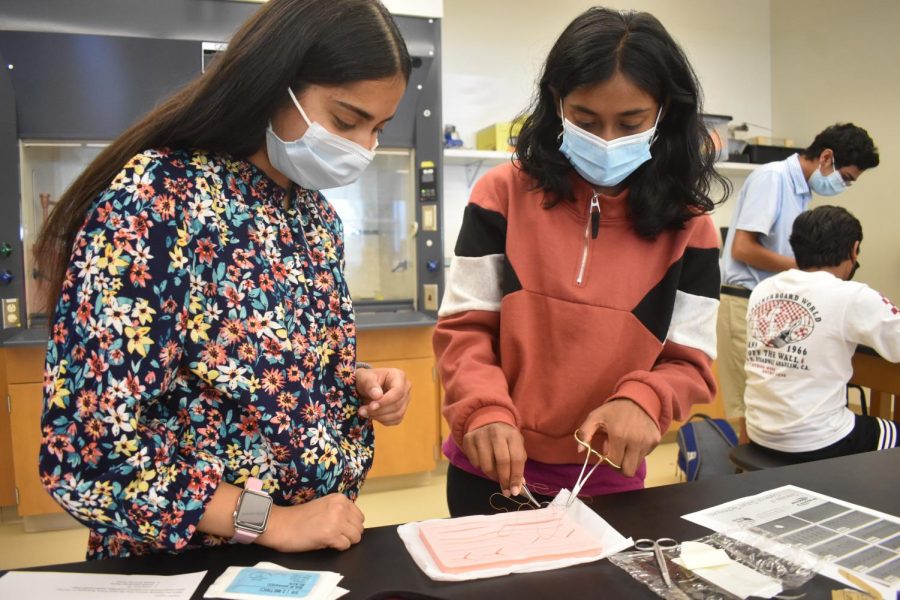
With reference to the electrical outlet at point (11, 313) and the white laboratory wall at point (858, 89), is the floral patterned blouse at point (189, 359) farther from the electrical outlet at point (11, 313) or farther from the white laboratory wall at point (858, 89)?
the white laboratory wall at point (858, 89)

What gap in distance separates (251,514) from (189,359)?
7.8 inches

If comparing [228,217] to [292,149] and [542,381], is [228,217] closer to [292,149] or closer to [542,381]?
[292,149]

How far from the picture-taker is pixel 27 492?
2.70 m

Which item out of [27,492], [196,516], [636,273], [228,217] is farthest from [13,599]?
[27,492]

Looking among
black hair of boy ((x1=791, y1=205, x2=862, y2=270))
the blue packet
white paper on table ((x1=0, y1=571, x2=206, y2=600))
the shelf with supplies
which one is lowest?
white paper on table ((x1=0, y1=571, x2=206, y2=600))

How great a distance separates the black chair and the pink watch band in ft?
5.47

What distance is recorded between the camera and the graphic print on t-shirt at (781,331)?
209 cm

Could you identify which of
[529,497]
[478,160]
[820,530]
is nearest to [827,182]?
[478,160]

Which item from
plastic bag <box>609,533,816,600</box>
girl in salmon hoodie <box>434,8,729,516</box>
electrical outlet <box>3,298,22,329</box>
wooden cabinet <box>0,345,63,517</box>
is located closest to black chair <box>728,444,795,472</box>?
girl in salmon hoodie <box>434,8,729,516</box>

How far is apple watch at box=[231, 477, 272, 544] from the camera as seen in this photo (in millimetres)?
780

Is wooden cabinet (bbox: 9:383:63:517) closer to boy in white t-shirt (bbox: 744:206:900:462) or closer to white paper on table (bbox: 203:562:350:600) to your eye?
white paper on table (bbox: 203:562:350:600)

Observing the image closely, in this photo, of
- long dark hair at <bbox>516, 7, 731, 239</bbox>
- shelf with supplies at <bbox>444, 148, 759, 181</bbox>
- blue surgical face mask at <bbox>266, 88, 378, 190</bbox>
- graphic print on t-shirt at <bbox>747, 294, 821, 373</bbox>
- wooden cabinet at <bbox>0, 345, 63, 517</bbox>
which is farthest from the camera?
shelf with supplies at <bbox>444, 148, 759, 181</bbox>

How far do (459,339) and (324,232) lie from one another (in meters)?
0.30

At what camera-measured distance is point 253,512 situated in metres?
0.79
